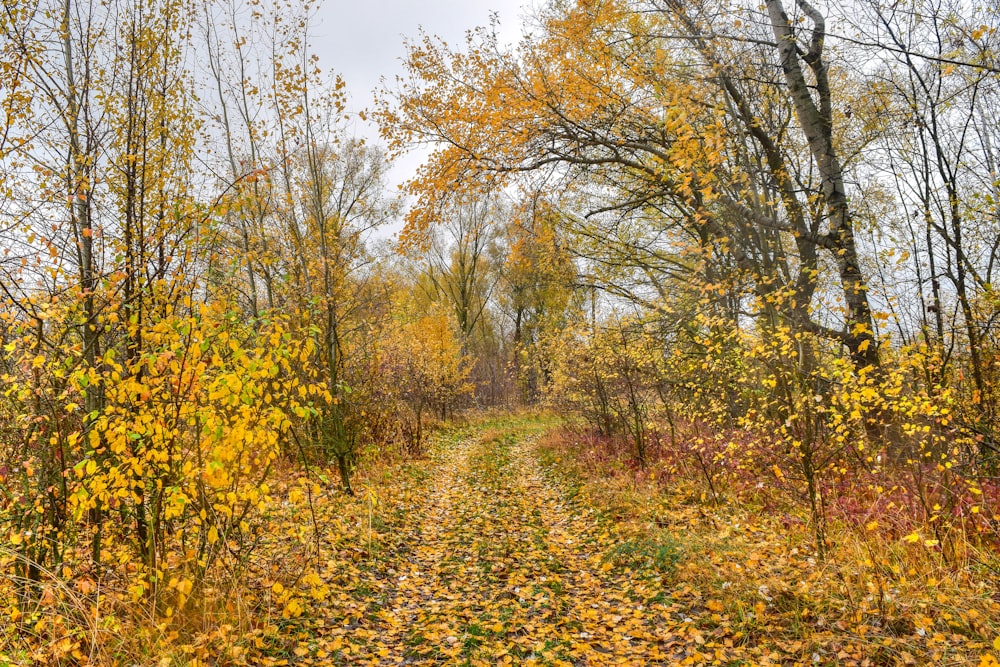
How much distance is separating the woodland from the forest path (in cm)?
4

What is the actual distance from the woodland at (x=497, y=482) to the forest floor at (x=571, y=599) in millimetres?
36

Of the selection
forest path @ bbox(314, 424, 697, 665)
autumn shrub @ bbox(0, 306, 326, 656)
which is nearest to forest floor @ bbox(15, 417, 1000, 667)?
forest path @ bbox(314, 424, 697, 665)

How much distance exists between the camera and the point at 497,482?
9.62m

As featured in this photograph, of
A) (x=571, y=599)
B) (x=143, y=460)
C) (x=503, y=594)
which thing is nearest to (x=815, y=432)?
(x=571, y=599)

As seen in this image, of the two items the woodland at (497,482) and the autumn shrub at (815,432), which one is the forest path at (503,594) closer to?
the woodland at (497,482)

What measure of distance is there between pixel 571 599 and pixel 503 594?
2.12 ft

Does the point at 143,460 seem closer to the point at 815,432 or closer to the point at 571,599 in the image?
the point at 571,599

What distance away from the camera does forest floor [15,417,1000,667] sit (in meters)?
3.51

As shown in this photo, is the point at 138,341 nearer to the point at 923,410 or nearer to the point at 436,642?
the point at 436,642

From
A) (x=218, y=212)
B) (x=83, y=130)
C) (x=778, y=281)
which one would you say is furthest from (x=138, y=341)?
(x=778, y=281)

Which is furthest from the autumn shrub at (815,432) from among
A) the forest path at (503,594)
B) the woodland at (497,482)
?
the forest path at (503,594)

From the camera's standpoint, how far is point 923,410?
3918 mm

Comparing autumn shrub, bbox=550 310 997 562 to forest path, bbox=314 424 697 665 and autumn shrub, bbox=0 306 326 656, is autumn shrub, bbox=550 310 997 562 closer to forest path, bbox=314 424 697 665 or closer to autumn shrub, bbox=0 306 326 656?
forest path, bbox=314 424 697 665

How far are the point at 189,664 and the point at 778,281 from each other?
7.19 m
